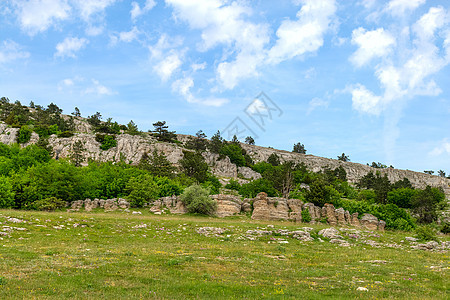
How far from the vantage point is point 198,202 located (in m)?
56.8

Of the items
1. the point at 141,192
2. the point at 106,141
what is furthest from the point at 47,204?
the point at 106,141

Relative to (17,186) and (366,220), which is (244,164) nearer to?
(366,220)

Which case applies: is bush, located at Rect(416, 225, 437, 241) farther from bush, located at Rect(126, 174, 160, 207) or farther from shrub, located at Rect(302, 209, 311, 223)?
bush, located at Rect(126, 174, 160, 207)

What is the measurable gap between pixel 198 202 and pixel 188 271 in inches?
1567

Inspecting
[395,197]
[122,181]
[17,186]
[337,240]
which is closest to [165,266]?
[337,240]

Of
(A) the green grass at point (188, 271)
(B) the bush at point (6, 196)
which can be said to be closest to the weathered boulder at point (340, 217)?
(A) the green grass at point (188, 271)

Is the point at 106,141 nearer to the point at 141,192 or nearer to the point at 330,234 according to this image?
the point at 141,192

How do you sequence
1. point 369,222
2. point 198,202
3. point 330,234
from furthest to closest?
point 369,222 → point 198,202 → point 330,234

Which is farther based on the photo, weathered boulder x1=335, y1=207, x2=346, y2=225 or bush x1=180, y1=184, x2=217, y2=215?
weathered boulder x1=335, y1=207, x2=346, y2=225

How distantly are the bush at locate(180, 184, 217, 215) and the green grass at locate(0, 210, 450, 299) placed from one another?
2653cm

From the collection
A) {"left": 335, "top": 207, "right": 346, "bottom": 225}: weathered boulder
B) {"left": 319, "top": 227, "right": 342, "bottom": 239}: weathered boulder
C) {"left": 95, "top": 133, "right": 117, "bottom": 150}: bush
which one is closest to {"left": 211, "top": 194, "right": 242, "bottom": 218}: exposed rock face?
{"left": 335, "top": 207, "right": 346, "bottom": 225}: weathered boulder

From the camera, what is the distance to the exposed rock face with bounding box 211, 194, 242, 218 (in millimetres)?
58500

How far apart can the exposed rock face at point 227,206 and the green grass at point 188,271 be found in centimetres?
2842

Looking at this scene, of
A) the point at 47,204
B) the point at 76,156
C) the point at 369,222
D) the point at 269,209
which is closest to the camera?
the point at 47,204
